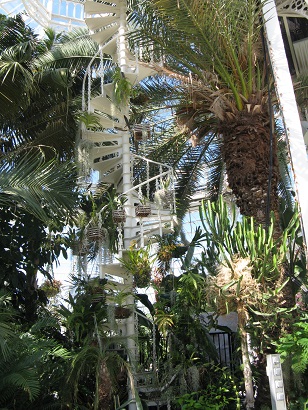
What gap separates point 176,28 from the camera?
803cm

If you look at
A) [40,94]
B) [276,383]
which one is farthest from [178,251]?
[40,94]

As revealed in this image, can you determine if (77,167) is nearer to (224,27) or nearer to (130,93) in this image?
(130,93)

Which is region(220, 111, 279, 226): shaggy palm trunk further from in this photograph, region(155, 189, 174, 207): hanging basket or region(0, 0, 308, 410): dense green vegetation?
region(155, 189, 174, 207): hanging basket

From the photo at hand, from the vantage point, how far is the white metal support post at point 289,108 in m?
6.52

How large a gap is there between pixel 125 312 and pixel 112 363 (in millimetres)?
937

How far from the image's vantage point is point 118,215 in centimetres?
829

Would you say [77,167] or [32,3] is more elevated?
[32,3]

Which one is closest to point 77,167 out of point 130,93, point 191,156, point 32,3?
point 130,93

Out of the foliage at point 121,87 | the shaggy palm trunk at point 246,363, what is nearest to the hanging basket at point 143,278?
the shaggy palm trunk at point 246,363

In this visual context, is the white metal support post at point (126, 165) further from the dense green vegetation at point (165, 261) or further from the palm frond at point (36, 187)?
the palm frond at point (36, 187)

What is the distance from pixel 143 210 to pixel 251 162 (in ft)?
5.84

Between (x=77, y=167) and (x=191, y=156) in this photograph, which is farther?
(x=191, y=156)

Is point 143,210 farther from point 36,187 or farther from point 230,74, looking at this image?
point 230,74

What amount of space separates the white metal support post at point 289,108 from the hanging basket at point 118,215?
9.12ft
